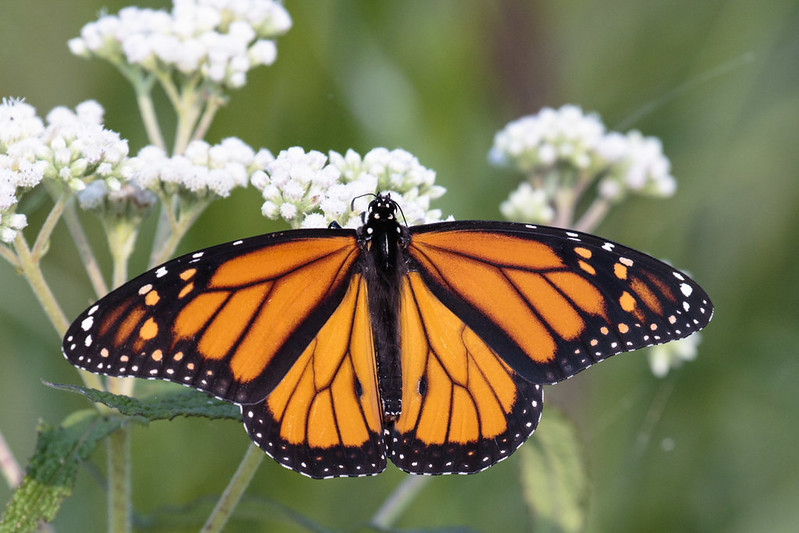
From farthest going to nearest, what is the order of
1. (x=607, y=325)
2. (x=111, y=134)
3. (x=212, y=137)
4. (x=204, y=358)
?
(x=212, y=137) < (x=111, y=134) < (x=607, y=325) < (x=204, y=358)

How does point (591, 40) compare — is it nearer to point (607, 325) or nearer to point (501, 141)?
point (501, 141)

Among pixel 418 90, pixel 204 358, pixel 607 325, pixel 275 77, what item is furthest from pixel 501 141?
pixel 204 358

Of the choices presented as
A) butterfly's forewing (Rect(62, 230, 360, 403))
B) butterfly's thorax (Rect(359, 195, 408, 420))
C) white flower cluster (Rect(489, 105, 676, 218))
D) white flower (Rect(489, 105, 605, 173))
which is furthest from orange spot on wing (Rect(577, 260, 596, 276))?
white flower (Rect(489, 105, 605, 173))

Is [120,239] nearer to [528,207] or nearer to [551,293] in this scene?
[551,293]

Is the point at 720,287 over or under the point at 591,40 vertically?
under

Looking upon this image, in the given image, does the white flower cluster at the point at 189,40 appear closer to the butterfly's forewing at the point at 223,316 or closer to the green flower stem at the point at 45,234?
the green flower stem at the point at 45,234

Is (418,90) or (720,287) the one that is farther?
(418,90)

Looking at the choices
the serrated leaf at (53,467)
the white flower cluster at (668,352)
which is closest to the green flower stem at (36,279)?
the serrated leaf at (53,467)

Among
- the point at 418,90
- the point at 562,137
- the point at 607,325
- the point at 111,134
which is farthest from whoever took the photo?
the point at 418,90
